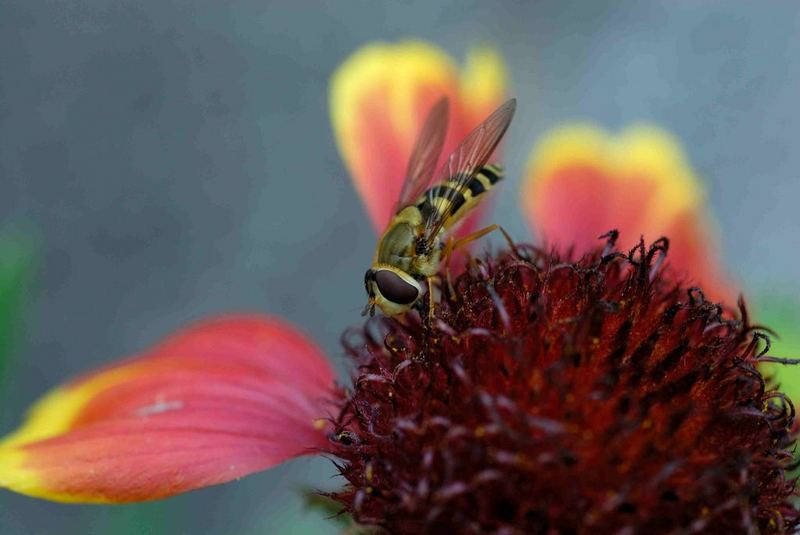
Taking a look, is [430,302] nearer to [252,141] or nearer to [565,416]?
[565,416]

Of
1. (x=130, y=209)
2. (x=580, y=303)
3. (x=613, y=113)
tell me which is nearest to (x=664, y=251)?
(x=580, y=303)

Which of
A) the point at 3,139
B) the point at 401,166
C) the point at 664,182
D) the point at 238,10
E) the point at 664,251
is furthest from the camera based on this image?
the point at 238,10

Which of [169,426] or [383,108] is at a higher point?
[383,108]

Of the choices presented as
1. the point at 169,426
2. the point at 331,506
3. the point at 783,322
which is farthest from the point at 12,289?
the point at 783,322

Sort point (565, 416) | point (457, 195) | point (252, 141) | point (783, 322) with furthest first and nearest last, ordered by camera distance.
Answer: point (252, 141) → point (783, 322) → point (457, 195) → point (565, 416)

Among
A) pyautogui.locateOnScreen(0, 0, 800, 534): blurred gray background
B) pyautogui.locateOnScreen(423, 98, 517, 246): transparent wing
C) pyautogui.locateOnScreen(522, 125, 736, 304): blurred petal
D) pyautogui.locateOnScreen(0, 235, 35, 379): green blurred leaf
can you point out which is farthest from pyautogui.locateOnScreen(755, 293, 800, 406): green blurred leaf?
pyautogui.locateOnScreen(0, 0, 800, 534): blurred gray background

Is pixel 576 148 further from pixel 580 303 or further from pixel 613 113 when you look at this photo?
pixel 613 113

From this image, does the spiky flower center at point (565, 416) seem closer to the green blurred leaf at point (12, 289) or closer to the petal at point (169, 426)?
the petal at point (169, 426)
